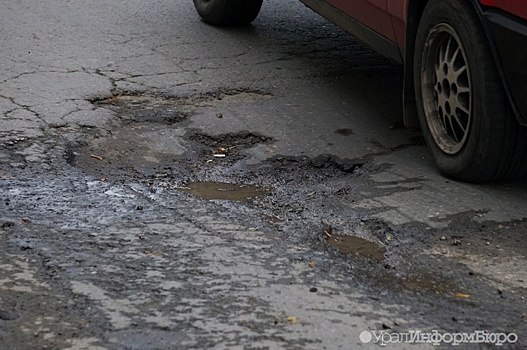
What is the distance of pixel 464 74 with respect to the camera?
457 cm

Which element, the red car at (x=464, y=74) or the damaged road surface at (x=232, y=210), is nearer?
the damaged road surface at (x=232, y=210)

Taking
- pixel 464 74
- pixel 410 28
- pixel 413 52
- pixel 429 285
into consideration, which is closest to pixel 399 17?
pixel 410 28

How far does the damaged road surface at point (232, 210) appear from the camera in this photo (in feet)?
11.0

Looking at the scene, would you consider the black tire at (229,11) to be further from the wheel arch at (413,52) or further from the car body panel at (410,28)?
the wheel arch at (413,52)

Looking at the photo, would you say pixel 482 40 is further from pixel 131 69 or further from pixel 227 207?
pixel 131 69

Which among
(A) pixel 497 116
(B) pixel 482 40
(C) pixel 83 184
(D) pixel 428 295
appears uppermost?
(B) pixel 482 40

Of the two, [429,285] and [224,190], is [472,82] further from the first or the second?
[224,190]

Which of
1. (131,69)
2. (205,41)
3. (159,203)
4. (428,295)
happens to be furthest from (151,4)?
(428,295)

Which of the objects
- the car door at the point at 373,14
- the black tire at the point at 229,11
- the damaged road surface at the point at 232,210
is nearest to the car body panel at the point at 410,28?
the car door at the point at 373,14

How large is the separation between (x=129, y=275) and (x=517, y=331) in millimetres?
1437

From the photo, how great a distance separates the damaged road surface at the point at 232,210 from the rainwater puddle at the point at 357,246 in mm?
17

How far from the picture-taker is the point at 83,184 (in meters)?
4.71

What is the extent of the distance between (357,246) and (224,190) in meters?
0.93

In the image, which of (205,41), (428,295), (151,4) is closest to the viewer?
(428,295)
